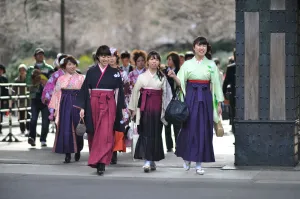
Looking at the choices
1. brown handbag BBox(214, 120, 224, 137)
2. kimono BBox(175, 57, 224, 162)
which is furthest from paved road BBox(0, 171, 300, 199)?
brown handbag BBox(214, 120, 224, 137)

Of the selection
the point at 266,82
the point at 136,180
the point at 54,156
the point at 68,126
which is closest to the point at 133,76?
the point at 68,126

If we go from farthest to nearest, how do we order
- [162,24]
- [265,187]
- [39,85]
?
1. [162,24]
2. [39,85]
3. [265,187]

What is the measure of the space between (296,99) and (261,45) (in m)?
0.91

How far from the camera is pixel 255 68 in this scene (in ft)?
39.8

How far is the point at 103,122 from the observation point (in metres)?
11.9

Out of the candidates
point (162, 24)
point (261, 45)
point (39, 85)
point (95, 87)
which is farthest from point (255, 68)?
point (162, 24)

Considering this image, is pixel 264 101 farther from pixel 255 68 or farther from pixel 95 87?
pixel 95 87

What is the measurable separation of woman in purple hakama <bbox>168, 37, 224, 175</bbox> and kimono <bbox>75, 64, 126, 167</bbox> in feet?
2.86

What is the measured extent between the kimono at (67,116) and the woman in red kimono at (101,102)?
62.3 inches

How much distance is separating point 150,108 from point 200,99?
0.81 meters

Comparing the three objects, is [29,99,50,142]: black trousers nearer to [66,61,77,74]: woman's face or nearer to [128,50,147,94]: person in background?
[128,50,147,94]: person in background

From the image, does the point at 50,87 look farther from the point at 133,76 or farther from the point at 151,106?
the point at 151,106

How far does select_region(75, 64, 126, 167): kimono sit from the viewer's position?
11.9m

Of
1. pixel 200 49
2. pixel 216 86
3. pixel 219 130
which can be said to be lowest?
pixel 219 130
